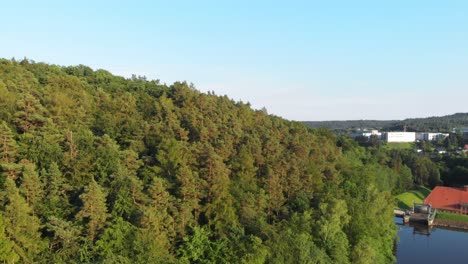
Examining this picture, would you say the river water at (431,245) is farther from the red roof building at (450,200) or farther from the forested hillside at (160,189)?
the red roof building at (450,200)

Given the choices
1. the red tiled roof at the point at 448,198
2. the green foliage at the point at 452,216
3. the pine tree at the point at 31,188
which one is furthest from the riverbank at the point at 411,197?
the pine tree at the point at 31,188

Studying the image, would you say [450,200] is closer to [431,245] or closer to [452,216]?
[452,216]

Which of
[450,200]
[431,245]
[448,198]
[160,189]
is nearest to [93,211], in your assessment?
[160,189]

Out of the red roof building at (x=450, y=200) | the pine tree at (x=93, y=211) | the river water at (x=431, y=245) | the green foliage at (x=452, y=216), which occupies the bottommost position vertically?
the river water at (x=431, y=245)

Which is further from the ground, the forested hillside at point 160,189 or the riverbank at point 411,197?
the forested hillside at point 160,189

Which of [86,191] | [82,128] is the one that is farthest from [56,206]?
[82,128]

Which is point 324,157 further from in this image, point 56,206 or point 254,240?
point 56,206

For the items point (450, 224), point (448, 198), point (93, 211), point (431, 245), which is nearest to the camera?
point (93, 211)
